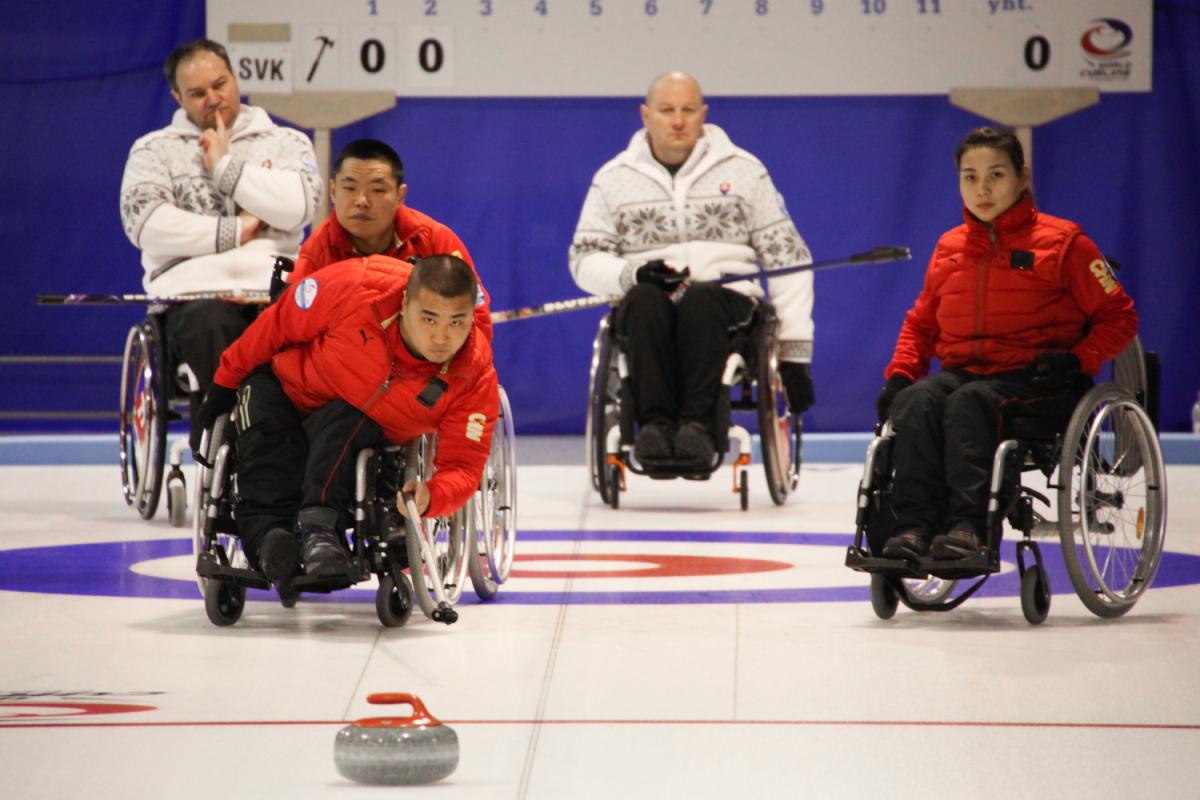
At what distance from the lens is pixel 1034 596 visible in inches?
124

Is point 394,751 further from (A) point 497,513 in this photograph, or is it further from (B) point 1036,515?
(B) point 1036,515

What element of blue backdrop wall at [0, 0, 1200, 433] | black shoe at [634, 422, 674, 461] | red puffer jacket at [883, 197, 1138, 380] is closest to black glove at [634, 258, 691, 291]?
black shoe at [634, 422, 674, 461]

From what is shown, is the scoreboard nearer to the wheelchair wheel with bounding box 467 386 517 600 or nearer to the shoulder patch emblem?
the wheelchair wheel with bounding box 467 386 517 600

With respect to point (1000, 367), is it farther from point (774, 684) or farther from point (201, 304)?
point (201, 304)

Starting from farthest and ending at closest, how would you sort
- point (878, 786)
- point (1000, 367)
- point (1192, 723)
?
point (1000, 367) < point (1192, 723) < point (878, 786)

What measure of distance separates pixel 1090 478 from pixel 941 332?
0.39 metres

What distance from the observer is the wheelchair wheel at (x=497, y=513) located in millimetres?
3426

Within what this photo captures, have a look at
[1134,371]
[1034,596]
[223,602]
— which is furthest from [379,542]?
[1134,371]

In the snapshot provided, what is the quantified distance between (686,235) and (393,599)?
227 cm

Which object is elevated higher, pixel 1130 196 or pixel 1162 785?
pixel 1130 196

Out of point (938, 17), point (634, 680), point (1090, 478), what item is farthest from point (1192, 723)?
point (938, 17)

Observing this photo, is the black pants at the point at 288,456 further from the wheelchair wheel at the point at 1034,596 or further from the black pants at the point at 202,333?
the black pants at the point at 202,333

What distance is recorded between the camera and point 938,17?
270 inches

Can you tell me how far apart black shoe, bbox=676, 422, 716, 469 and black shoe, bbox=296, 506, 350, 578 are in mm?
1815
